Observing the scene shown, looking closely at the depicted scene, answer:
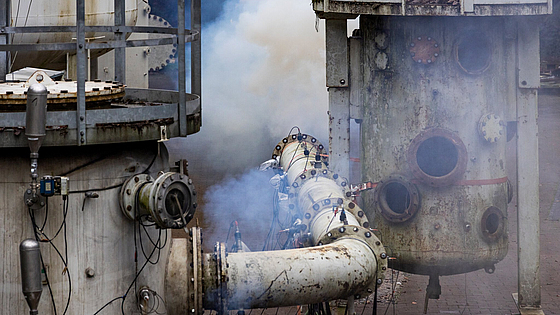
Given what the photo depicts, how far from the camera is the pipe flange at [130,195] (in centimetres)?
574

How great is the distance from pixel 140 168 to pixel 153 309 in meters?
1.24

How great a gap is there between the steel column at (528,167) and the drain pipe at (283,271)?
3.09 metres

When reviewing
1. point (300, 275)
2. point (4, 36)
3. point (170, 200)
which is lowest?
point (300, 275)

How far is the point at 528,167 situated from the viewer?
8.89m

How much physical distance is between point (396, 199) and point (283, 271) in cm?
320

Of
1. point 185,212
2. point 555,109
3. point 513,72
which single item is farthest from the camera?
point 555,109

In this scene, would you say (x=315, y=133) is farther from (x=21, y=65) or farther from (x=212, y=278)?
(x=212, y=278)

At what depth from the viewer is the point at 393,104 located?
27.8 ft

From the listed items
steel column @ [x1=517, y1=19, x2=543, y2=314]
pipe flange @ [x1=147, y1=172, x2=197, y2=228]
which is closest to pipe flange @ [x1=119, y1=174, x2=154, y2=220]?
pipe flange @ [x1=147, y1=172, x2=197, y2=228]

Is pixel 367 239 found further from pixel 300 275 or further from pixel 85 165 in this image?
pixel 85 165

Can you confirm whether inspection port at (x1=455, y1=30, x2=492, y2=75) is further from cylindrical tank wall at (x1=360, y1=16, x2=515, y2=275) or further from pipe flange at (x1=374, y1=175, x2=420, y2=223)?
pipe flange at (x1=374, y1=175, x2=420, y2=223)

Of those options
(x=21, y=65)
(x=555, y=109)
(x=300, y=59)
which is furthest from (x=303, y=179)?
(x=555, y=109)

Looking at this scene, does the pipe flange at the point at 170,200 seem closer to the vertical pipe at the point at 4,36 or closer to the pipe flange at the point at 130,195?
the pipe flange at the point at 130,195

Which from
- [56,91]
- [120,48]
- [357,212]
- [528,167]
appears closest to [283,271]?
[357,212]
